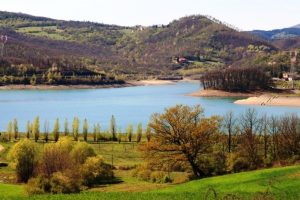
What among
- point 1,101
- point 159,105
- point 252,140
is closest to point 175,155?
point 252,140

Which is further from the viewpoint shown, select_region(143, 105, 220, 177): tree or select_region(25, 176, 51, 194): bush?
select_region(143, 105, 220, 177): tree

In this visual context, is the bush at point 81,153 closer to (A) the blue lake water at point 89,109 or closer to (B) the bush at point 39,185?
(B) the bush at point 39,185

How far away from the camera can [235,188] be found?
33.8m

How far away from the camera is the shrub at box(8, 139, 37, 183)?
4772cm

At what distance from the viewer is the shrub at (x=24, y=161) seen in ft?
157

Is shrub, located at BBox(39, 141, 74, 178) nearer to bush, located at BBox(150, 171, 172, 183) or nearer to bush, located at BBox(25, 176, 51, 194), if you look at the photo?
bush, located at BBox(25, 176, 51, 194)

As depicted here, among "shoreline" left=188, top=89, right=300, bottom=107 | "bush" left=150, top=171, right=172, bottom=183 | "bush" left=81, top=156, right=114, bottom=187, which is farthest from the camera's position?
"shoreline" left=188, top=89, right=300, bottom=107

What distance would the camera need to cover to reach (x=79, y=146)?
50.7 meters

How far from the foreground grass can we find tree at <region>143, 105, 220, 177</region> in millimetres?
7140

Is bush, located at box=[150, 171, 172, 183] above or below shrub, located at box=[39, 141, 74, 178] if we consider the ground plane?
below

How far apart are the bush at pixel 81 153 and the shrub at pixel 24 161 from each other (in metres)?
3.68

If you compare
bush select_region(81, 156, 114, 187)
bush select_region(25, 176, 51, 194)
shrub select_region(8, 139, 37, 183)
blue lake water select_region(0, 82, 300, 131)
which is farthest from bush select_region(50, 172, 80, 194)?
blue lake water select_region(0, 82, 300, 131)

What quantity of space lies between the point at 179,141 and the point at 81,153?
33.2 ft

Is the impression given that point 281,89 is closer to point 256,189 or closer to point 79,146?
point 79,146
